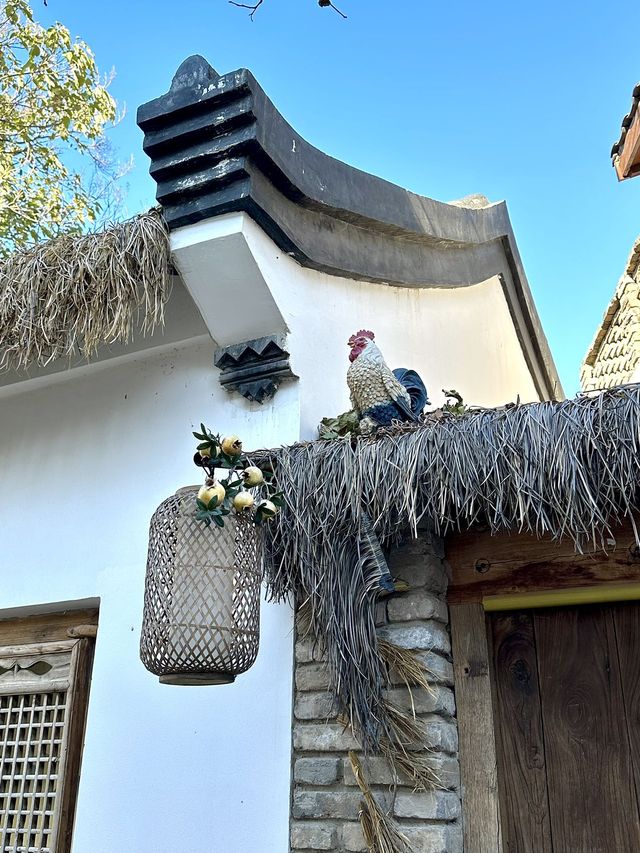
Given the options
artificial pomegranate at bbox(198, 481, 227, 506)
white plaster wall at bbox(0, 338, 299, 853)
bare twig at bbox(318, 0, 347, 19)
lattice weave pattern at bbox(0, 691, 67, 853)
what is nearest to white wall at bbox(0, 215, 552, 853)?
white plaster wall at bbox(0, 338, 299, 853)

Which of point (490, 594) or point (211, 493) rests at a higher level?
point (211, 493)

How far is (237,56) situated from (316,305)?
3.26 feet

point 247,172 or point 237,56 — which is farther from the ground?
point 237,56

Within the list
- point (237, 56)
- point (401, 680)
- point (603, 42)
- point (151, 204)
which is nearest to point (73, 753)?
point (401, 680)

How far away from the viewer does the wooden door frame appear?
213 cm

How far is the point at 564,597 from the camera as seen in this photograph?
227cm

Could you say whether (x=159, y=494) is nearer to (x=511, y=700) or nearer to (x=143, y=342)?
(x=143, y=342)

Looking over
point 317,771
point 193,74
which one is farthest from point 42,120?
point 317,771

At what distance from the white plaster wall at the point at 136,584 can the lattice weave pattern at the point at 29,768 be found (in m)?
0.22

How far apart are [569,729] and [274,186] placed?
2011mm

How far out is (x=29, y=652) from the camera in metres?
2.90

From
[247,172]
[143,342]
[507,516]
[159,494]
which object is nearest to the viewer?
[507,516]

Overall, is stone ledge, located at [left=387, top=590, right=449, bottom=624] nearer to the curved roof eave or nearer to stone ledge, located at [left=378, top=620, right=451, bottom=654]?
stone ledge, located at [left=378, top=620, right=451, bottom=654]

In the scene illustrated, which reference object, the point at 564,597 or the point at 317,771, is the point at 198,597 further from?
the point at 564,597
